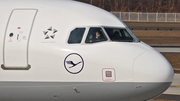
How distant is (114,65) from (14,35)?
9.84 ft

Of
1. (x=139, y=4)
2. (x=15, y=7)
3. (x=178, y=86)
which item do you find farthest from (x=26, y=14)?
(x=139, y=4)

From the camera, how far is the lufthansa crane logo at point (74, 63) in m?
14.9

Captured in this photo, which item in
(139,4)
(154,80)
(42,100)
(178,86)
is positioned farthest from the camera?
(139,4)

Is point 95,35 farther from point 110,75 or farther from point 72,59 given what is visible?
point 110,75

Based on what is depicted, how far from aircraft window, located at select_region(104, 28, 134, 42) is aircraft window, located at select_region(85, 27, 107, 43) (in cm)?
19

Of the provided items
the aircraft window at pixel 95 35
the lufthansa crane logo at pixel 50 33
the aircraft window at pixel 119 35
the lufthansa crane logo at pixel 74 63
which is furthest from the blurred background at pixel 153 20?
the lufthansa crane logo at pixel 74 63

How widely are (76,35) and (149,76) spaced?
2400 mm

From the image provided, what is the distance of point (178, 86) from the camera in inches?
969

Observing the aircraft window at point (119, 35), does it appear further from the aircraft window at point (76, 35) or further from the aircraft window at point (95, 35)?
the aircraft window at point (76, 35)

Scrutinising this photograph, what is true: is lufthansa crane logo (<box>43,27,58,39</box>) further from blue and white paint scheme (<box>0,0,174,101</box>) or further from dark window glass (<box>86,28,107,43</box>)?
dark window glass (<box>86,28,107,43</box>)

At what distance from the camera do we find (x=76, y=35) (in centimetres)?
1536

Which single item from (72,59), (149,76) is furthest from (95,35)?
(149,76)

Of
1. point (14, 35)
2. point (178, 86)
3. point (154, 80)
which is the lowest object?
point (178, 86)

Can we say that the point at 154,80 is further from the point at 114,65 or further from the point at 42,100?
the point at 42,100
